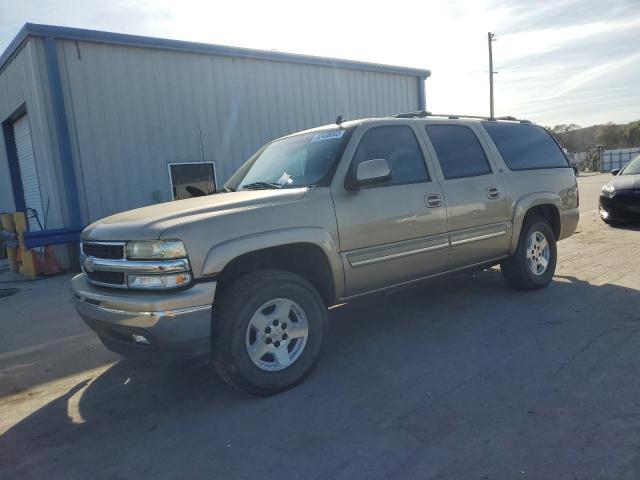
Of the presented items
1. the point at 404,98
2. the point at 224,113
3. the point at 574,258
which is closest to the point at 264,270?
the point at 574,258

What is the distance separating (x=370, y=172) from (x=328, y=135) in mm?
708

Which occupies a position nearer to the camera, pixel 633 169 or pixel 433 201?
pixel 433 201

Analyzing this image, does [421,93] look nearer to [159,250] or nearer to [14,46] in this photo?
[14,46]

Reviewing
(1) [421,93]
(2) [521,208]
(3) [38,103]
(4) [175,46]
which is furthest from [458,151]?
(1) [421,93]

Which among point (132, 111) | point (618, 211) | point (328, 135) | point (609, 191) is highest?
point (132, 111)

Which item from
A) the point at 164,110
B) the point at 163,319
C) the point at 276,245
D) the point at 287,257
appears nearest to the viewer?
the point at 163,319

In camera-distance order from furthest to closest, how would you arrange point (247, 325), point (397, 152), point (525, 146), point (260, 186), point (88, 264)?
point (525, 146), point (397, 152), point (260, 186), point (88, 264), point (247, 325)

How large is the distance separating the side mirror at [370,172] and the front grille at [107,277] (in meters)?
1.81

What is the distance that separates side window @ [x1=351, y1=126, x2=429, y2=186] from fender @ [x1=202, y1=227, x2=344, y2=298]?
804 mm

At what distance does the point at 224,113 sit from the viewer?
37.4ft

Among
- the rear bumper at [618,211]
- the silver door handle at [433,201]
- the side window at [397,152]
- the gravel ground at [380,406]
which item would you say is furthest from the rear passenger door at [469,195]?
the rear bumper at [618,211]

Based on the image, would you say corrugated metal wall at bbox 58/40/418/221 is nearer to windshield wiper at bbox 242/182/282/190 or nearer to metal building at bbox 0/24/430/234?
metal building at bbox 0/24/430/234

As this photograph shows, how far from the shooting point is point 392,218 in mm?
4059

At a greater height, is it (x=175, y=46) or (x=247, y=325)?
(x=175, y=46)
